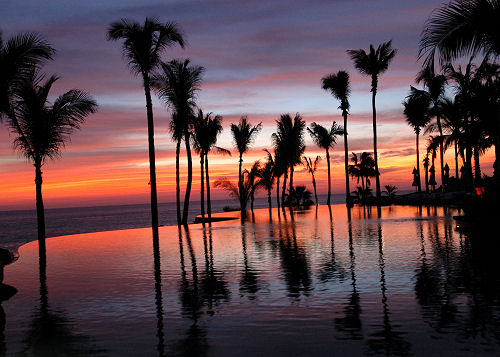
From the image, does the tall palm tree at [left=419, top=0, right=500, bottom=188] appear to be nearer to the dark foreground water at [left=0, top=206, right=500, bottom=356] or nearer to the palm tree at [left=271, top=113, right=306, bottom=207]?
the dark foreground water at [left=0, top=206, right=500, bottom=356]

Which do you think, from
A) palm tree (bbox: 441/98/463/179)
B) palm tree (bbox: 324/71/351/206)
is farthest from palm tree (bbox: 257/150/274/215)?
palm tree (bbox: 441/98/463/179)

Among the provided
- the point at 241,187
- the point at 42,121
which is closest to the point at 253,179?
the point at 241,187

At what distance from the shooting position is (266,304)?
8.13 metres

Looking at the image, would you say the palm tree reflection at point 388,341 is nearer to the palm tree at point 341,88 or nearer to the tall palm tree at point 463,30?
the tall palm tree at point 463,30

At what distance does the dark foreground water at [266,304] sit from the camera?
Answer: 6.02 metres

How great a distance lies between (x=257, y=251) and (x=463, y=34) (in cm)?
863

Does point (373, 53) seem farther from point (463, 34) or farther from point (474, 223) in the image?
point (463, 34)

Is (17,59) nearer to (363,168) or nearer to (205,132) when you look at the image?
(205,132)

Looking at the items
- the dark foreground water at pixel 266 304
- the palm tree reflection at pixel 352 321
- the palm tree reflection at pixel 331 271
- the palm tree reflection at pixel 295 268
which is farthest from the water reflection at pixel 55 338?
the palm tree reflection at pixel 331 271

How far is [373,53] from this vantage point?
40969 millimetres

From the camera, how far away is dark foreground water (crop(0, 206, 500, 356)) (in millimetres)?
6020

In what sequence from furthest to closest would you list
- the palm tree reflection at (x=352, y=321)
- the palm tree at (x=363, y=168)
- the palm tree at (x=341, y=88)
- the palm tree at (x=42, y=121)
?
the palm tree at (x=363, y=168)
the palm tree at (x=341, y=88)
the palm tree at (x=42, y=121)
the palm tree reflection at (x=352, y=321)

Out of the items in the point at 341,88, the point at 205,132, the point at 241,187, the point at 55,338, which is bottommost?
the point at 55,338

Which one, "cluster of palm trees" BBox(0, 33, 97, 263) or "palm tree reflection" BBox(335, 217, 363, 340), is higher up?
"cluster of palm trees" BBox(0, 33, 97, 263)
